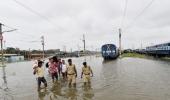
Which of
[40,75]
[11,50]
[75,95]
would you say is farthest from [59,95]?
[11,50]

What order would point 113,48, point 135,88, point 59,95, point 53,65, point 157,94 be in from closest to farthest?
point 157,94 → point 59,95 → point 135,88 → point 53,65 → point 113,48

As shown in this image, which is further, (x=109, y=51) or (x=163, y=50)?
(x=109, y=51)

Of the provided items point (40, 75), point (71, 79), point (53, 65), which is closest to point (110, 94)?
point (71, 79)

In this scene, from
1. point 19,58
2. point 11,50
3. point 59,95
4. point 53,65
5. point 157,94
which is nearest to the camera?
point 157,94

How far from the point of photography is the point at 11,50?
401 feet

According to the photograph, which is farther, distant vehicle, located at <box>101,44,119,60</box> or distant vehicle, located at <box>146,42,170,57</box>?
distant vehicle, located at <box>101,44,119,60</box>

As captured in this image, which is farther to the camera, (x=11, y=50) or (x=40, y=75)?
(x=11, y=50)

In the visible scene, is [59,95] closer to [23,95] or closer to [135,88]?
[23,95]

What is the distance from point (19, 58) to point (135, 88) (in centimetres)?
7753

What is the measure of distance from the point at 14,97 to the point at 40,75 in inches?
70.1

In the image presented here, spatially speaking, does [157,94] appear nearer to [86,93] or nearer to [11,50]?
[86,93]

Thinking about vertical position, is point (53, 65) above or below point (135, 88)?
above

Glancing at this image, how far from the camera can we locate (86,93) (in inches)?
535

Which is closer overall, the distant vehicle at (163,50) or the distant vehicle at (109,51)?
the distant vehicle at (163,50)
